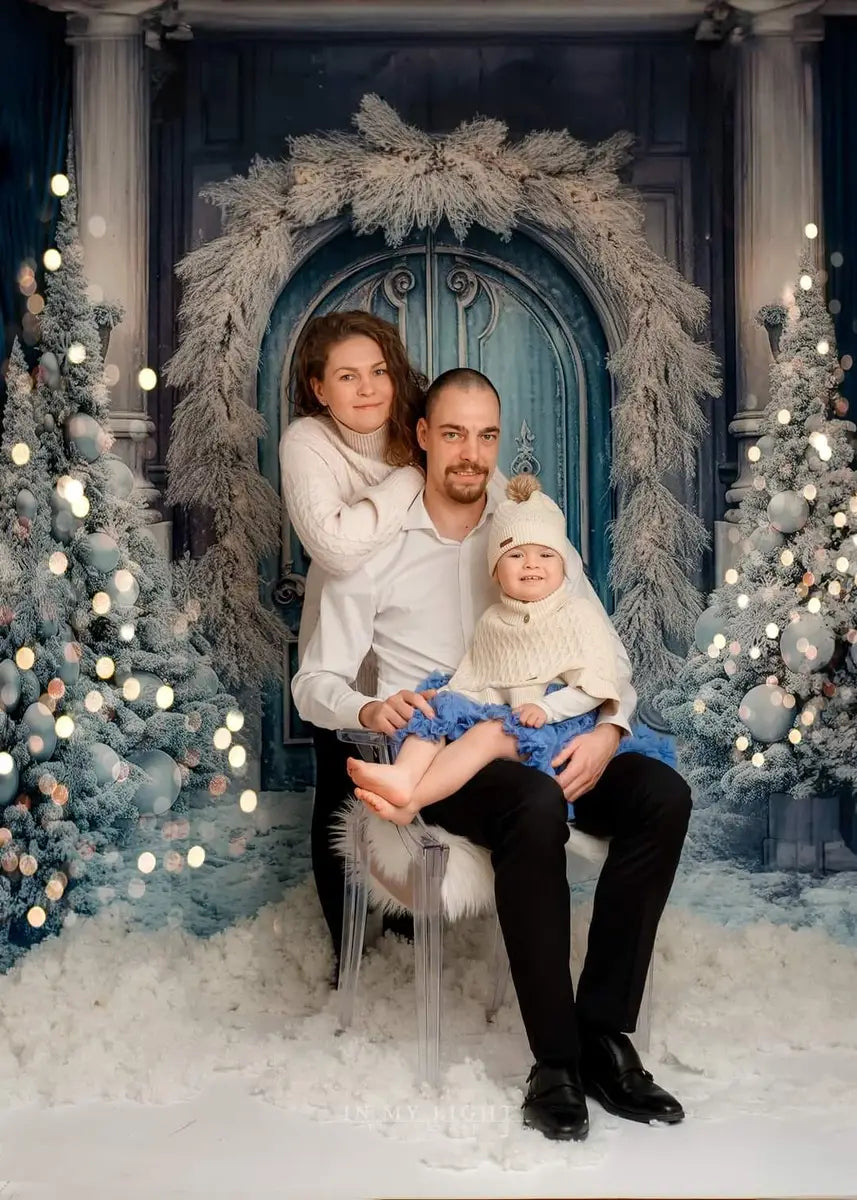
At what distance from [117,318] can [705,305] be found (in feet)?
5.23

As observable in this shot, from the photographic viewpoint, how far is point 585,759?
110 inches

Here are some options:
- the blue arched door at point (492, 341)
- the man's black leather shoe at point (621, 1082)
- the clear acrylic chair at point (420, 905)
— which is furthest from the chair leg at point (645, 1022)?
the blue arched door at point (492, 341)

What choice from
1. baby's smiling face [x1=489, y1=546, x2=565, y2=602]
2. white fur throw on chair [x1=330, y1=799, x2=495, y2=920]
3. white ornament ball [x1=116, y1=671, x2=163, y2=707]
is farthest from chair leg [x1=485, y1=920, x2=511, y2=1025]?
white ornament ball [x1=116, y1=671, x2=163, y2=707]

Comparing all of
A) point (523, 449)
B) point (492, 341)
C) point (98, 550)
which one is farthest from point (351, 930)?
point (492, 341)

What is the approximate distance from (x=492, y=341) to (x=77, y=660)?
55.7 inches

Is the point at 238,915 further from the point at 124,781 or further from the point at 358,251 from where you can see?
the point at 358,251

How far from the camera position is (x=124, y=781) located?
11.8 ft

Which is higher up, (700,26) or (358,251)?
(700,26)

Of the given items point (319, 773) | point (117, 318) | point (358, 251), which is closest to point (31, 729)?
point (319, 773)

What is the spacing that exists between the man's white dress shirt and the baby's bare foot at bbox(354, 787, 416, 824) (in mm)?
382

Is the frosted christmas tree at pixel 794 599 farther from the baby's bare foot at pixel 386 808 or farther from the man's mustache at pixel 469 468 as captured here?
the baby's bare foot at pixel 386 808

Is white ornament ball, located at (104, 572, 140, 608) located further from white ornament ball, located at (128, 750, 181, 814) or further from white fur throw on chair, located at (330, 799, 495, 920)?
white fur throw on chair, located at (330, 799, 495, 920)

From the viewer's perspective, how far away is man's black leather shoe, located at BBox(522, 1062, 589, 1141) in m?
2.46

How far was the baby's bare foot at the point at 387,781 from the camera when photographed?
2.67 metres
